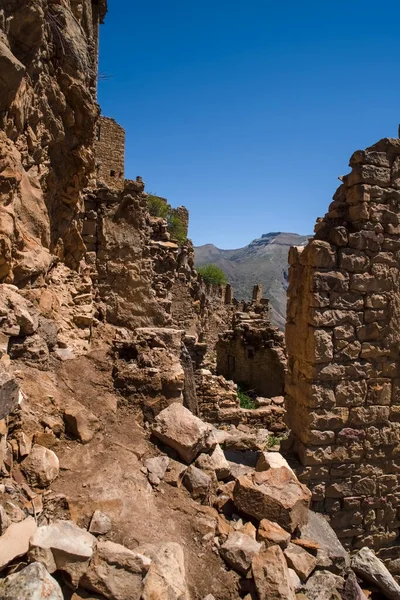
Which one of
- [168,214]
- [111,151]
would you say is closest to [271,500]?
[111,151]

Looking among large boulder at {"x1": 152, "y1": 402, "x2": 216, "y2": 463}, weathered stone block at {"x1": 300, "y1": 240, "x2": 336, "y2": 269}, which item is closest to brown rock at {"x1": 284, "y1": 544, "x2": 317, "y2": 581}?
large boulder at {"x1": 152, "y1": 402, "x2": 216, "y2": 463}

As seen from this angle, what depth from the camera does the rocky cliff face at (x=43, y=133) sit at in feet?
13.9

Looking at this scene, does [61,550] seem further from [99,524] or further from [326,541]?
[326,541]

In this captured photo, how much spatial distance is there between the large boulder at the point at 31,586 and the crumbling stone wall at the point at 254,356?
11.9m

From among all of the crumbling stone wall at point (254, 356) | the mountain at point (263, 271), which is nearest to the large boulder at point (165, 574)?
the crumbling stone wall at point (254, 356)

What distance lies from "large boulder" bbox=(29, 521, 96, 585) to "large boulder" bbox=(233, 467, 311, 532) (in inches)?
55.0

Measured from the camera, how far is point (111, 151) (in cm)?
1892

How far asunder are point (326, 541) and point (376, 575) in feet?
1.84

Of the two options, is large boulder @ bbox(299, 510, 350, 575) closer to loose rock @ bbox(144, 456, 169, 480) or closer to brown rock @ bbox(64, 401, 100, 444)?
loose rock @ bbox(144, 456, 169, 480)

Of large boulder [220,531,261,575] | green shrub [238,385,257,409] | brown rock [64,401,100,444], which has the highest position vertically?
brown rock [64,401,100,444]

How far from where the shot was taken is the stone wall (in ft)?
60.7

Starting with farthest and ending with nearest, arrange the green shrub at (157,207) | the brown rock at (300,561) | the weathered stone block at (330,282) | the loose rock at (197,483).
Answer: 1. the green shrub at (157,207)
2. the weathered stone block at (330,282)
3. the loose rock at (197,483)
4. the brown rock at (300,561)

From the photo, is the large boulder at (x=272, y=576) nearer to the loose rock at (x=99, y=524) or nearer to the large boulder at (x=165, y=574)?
the large boulder at (x=165, y=574)

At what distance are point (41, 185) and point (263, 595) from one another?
5061mm
